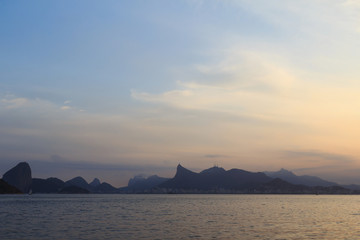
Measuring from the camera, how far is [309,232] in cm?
5862

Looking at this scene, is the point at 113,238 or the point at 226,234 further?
the point at 226,234

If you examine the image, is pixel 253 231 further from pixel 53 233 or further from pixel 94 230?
pixel 53 233

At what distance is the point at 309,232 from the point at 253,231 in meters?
8.79

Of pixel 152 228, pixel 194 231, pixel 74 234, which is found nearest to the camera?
pixel 74 234

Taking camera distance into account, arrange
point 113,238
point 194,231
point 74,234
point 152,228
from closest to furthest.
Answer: point 113,238 → point 74,234 → point 194,231 → point 152,228

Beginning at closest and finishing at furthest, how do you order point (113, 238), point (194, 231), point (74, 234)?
point (113, 238) < point (74, 234) < point (194, 231)

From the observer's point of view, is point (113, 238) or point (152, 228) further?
point (152, 228)

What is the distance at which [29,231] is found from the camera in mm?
59812

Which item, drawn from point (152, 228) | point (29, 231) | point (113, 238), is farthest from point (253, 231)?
point (29, 231)

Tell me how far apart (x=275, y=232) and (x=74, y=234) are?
31.1 metres

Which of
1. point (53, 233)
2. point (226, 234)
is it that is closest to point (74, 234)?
point (53, 233)

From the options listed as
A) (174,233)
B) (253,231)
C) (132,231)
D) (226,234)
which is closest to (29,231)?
(132,231)

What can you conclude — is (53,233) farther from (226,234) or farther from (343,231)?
(343,231)

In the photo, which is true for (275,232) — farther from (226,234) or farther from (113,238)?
(113,238)
